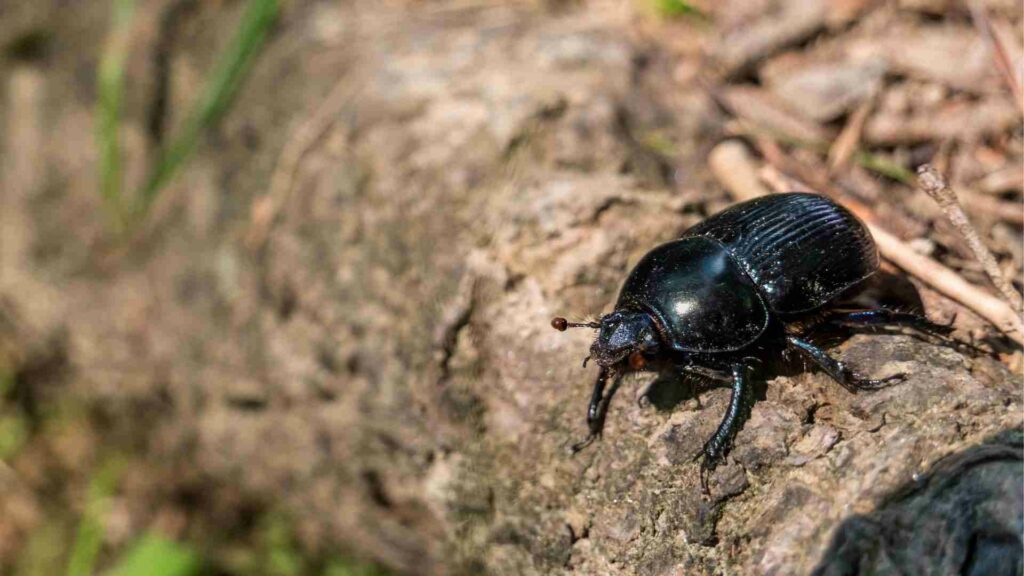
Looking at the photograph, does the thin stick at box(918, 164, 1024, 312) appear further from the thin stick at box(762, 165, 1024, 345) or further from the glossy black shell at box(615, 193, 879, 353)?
the glossy black shell at box(615, 193, 879, 353)

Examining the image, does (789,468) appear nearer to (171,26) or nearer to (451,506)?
(451,506)

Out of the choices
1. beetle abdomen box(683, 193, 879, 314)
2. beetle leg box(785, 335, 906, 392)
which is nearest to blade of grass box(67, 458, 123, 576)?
beetle abdomen box(683, 193, 879, 314)

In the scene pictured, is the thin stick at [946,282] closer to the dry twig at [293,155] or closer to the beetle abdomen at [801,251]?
the beetle abdomen at [801,251]

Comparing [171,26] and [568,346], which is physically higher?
[171,26]

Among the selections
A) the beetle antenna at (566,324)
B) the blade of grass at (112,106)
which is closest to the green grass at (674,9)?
the beetle antenna at (566,324)

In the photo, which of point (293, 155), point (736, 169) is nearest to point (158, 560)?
point (293, 155)

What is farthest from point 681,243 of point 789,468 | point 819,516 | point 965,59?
point 965,59

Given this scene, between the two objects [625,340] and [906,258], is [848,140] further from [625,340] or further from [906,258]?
[625,340]
